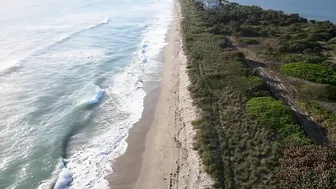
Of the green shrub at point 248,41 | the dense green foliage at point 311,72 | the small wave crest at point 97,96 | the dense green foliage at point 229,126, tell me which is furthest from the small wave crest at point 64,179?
the green shrub at point 248,41

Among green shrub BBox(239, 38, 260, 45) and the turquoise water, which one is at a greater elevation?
the turquoise water

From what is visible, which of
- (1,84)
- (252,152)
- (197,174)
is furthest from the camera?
(1,84)

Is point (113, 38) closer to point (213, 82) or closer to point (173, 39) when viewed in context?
point (173, 39)

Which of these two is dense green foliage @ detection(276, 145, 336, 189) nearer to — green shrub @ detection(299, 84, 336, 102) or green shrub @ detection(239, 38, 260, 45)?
green shrub @ detection(299, 84, 336, 102)

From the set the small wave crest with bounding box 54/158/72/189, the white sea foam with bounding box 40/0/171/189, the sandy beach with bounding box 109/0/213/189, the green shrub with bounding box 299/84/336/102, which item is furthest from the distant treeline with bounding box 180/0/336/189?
the small wave crest with bounding box 54/158/72/189

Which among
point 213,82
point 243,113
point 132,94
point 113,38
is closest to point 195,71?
point 213,82

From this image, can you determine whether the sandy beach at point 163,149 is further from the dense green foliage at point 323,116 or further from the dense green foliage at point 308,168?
the dense green foliage at point 323,116
